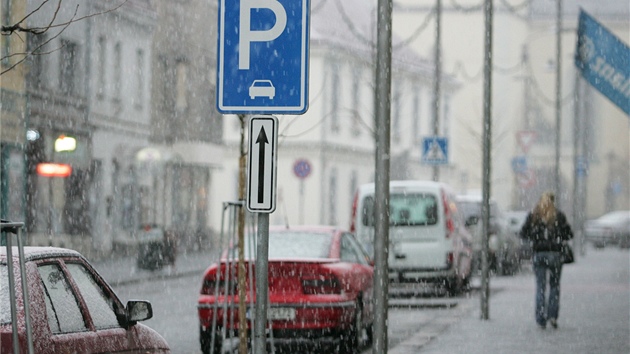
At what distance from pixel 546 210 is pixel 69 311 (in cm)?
1115

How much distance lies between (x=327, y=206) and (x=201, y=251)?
512 inches

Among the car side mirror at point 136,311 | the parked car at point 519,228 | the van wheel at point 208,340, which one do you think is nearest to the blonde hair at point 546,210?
the van wheel at point 208,340

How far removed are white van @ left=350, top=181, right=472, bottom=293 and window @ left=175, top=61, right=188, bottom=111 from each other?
23.0 meters

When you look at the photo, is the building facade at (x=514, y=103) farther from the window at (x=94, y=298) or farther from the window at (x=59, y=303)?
the window at (x=59, y=303)

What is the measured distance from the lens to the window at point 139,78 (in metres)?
42.0

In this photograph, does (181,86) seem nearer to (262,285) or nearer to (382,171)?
(382,171)

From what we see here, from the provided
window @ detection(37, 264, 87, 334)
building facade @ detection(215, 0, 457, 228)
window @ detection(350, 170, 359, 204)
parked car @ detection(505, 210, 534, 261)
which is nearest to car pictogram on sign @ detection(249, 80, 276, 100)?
window @ detection(37, 264, 87, 334)

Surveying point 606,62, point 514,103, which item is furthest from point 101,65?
point 514,103

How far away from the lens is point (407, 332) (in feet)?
54.5

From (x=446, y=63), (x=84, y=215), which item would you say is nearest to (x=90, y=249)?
(x=84, y=215)

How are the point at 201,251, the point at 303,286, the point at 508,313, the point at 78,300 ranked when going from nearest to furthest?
the point at 78,300 → the point at 303,286 → the point at 508,313 → the point at 201,251

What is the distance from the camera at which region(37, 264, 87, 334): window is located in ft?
22.6

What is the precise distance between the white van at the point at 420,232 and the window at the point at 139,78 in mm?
19203

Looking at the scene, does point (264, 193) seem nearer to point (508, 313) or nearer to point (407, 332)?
point (407, 332)
